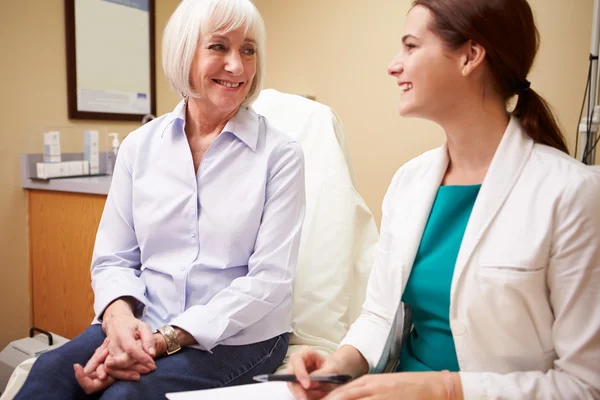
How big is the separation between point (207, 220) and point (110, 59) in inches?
71.6

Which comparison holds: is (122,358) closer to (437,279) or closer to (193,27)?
(437,279)

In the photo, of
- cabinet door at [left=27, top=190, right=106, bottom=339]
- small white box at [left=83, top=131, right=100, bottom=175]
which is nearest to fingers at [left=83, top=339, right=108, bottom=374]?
cabinet door at [left=27, top=190, right=106, bottom=339]

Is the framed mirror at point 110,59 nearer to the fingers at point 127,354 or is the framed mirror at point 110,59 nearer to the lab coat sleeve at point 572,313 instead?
the fingers at point 127,354

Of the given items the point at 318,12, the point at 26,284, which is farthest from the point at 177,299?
the point at 318,12

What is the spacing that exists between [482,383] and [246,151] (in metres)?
0.82

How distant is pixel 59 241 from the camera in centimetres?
234

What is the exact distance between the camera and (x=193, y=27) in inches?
54.0

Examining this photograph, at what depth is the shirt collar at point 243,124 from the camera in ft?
4.58

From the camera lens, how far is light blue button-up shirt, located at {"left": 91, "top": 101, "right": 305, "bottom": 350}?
4.31 feet

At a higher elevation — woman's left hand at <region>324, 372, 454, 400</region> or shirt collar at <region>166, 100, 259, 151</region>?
shirt collar at <region>166, 100, 259, 151</region>

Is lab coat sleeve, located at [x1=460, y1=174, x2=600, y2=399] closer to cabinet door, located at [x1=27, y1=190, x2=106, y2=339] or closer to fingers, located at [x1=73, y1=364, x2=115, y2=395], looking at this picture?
fingers, located at [x1=73, y1=364, x2=115, y2=395]

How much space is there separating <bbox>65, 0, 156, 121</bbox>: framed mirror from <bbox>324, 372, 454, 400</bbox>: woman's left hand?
7.37 feet

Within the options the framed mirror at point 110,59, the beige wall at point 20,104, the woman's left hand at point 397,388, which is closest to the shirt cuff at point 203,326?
the woman's left hand at point 397,388

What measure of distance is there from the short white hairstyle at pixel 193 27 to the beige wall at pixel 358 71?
5.67ft
